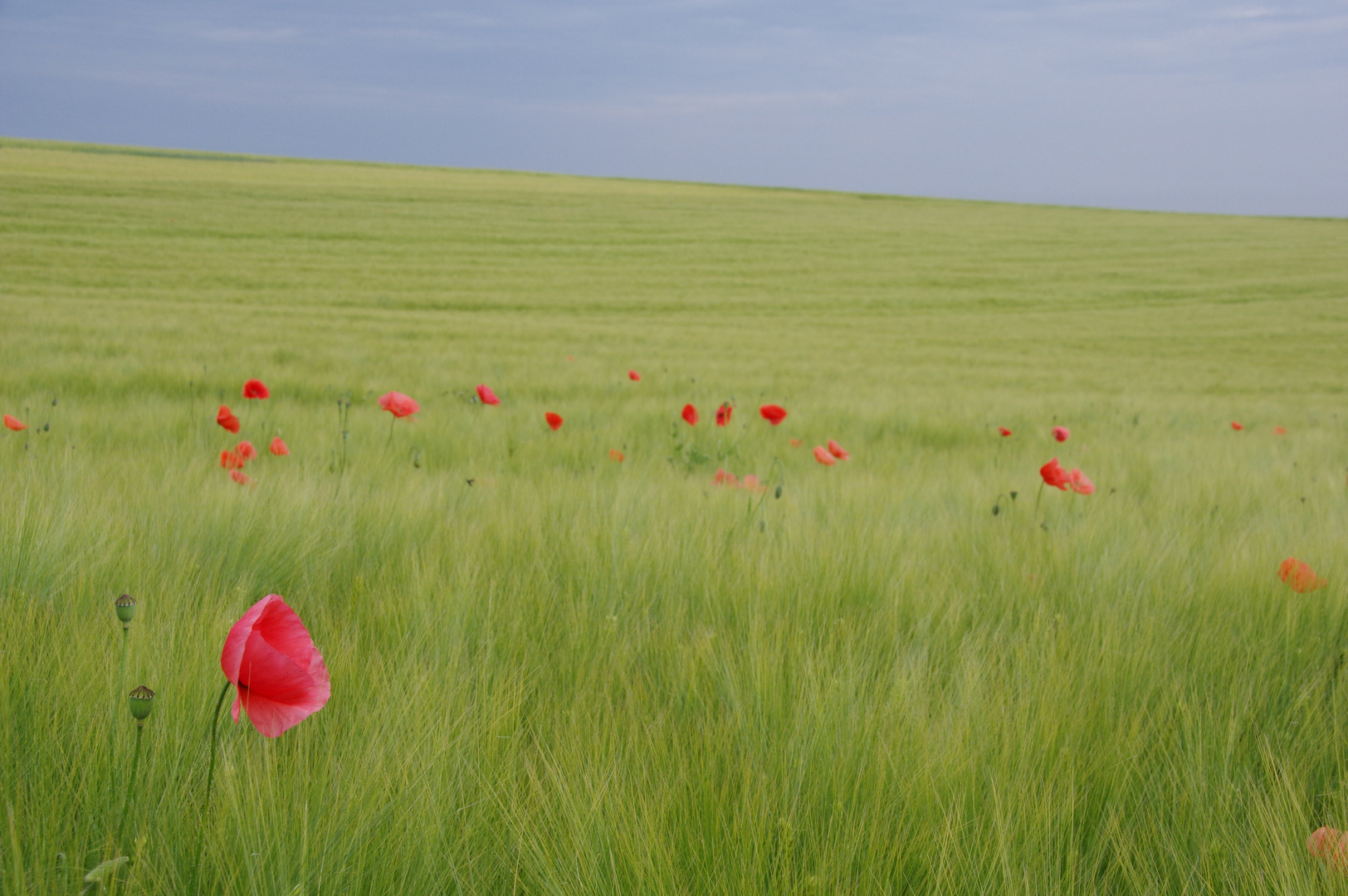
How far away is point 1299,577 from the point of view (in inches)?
49.7

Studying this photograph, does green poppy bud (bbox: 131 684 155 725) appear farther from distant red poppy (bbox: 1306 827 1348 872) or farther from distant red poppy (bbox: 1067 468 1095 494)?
distant red poppy (bbox: 1067 468 1095 494)

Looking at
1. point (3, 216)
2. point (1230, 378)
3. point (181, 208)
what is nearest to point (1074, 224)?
point (1230, 378)

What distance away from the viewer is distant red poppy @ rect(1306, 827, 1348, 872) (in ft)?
2.02

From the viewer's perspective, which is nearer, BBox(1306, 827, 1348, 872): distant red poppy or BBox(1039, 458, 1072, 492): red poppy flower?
BBox(1306, 827, 1348, 872): distant red poppy

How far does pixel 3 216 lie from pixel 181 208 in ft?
14.4

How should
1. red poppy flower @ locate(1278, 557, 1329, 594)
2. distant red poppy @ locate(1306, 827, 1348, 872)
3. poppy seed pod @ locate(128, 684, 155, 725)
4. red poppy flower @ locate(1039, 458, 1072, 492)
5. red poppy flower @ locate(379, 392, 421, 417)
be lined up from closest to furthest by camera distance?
poppy seed pod @ locate(128, 684, 155, 725) → distant red poppy @ locate(1306, 827, 1348, 872) → red poppy flower @ locate(1278, 557, 1329, 594) → red poppy flower @ locate(1039, 458, 1072, 492) → red poppy flower @ locate(379, 392, 421, 417)

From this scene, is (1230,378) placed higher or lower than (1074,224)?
lower

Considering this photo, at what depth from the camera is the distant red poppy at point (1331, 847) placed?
2.02 feet

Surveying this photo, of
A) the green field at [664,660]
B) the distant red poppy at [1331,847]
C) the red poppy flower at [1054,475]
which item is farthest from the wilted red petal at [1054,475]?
the distant red poppy at [1331,847]

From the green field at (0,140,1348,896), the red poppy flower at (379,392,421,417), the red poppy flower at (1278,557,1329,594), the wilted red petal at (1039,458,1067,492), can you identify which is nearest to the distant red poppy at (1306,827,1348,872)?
the green field at (0,140,1348,896)

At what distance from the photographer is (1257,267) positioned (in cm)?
2148

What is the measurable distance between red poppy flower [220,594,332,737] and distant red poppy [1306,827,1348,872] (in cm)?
77

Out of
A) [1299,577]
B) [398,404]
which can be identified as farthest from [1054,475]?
[398,404]

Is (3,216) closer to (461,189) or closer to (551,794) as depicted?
(461,189)
